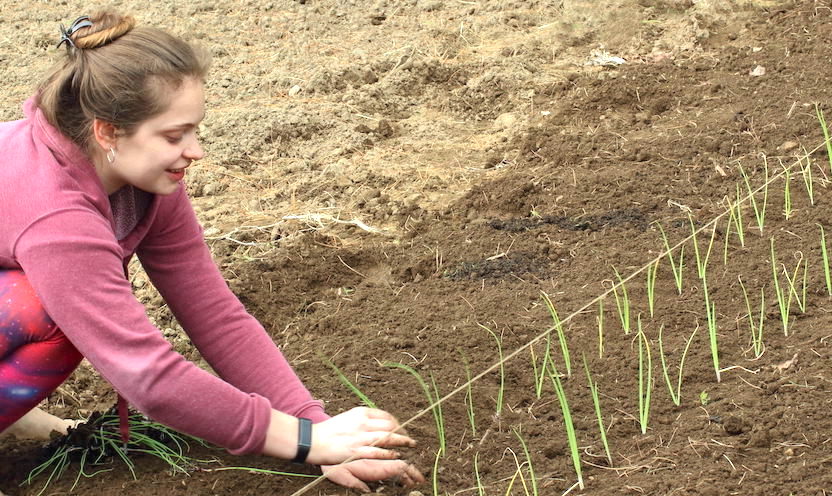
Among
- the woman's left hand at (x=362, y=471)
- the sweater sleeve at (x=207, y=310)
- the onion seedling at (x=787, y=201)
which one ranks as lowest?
the woman's left hand at (x=362, y=471)

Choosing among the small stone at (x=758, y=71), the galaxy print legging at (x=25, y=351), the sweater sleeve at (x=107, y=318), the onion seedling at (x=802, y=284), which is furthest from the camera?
the small stone at (x=758, y=71)

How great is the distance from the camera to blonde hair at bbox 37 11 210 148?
2.02 metres

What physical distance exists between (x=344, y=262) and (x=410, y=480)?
4.53 ft

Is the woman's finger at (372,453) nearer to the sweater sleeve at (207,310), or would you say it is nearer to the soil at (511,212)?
the soil at (511,212)

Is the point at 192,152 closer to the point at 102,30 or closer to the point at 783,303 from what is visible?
the point at 102,30

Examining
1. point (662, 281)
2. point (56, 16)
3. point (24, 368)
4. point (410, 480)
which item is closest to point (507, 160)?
point (662, 281)

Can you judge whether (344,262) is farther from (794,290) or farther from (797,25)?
(797,25)

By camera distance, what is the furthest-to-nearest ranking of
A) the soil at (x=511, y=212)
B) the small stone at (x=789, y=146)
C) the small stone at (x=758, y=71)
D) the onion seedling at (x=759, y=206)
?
the small stone at (x=758, y=71) < the small stone at (x=789, y=146) < the onion seedling at (x=759, y=206) < the soil at (x=511, y=212)

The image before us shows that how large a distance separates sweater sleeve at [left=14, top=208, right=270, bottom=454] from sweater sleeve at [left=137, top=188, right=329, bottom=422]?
0.35 meters

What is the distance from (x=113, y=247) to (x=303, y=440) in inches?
22.5

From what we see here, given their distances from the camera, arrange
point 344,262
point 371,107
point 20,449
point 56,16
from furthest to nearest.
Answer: point 56,16
point 371,107
point 344,262
point 20,449

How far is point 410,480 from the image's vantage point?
2.26 metres

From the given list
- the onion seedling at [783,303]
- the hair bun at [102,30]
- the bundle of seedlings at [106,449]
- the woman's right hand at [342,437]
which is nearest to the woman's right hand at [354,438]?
the woman's right hand at [342,437]

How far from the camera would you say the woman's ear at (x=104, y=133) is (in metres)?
2.04
